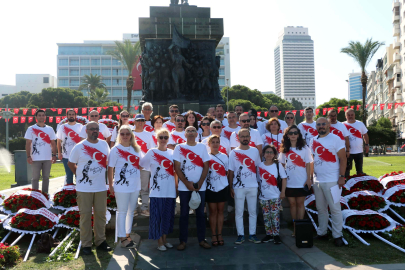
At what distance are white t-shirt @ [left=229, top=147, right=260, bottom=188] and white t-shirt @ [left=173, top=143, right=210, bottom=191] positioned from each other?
54cm

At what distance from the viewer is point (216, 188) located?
5.89 metres

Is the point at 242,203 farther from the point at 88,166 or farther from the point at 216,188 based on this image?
the point at 88,166

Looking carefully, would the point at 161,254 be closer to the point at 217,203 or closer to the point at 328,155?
the point at 217,203

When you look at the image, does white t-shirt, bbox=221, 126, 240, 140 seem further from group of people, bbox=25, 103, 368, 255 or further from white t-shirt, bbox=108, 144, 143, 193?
white t-shirt, bbox=108, 144, 143, 193

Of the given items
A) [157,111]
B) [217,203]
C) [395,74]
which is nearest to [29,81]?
[395,74]

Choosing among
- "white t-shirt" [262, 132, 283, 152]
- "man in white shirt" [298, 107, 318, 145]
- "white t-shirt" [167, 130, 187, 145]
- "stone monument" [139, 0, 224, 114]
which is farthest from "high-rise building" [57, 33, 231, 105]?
"white t-shirt" [167, 130, 187, 145]

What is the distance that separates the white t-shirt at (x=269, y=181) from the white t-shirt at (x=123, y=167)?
213 centimetres

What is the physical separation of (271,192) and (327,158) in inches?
42.1

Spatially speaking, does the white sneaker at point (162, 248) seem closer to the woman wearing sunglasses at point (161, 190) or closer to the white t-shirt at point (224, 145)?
the woman wearing sunglasses at point (161, 190)

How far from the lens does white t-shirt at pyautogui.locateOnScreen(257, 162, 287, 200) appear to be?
6039 mm

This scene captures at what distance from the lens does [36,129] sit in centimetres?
795

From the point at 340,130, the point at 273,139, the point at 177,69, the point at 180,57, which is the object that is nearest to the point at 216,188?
the point at 273,139

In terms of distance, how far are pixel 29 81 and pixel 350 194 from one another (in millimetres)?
115374

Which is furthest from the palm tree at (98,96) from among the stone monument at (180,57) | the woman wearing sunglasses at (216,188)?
the woman wearing sunglasses at (216,188)
